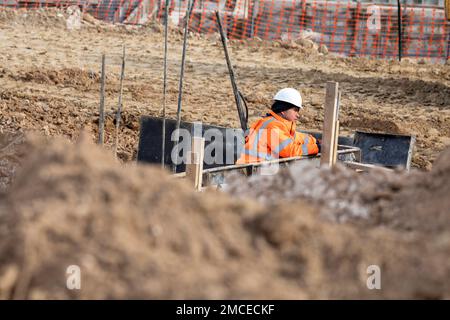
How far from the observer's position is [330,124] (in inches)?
275

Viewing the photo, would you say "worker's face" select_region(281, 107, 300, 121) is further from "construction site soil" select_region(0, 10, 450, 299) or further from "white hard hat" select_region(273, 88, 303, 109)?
"construction site soil" select_region(0, 10, 450, 299)

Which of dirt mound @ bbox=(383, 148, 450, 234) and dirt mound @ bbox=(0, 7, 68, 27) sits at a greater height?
dirt mound @ bbox=(0, 7, 68, 27)

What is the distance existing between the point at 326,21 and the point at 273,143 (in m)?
12.5

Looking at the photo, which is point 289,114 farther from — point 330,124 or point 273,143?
point 330,124

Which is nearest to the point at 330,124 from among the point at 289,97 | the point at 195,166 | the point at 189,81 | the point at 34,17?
the point at 195,166

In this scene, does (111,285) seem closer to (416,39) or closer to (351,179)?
(351,179)

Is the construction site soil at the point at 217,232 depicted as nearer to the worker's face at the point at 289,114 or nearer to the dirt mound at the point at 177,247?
the dirt mound at the point at 177,247

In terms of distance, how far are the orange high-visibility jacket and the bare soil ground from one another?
344 centimetres

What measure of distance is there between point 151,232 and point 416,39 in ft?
55.7

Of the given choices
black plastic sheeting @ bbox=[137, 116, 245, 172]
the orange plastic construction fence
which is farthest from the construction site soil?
the orange plastic construction fence

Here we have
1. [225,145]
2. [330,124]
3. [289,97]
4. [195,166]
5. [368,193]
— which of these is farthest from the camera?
[225,145]

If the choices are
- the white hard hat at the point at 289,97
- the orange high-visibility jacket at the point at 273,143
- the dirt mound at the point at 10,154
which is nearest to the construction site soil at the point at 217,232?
the orange high-visibility jacket at the point at 273,143

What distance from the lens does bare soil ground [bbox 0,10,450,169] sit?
12734 millimetres
